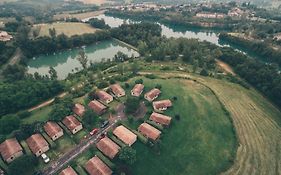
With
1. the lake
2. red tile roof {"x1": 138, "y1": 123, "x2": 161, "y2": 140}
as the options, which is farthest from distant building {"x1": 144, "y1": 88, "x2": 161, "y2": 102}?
the lake

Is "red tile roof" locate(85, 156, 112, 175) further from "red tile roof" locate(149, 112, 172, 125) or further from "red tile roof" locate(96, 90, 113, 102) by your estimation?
"red tile roof" locate(96, 90, 113, 102)

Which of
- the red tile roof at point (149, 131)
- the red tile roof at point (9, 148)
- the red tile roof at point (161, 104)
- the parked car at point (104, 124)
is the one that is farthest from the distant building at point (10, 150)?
the red tile roof at point (161, 104)

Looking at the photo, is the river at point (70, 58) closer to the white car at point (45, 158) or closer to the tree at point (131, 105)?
the tree at point (131, 105)

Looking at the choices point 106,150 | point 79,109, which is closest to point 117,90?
point 79,109

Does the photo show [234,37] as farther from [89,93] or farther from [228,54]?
[89,93]

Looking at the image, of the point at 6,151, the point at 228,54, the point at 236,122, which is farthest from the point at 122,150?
the point at 228,54

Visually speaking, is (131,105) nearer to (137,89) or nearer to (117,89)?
(137,89)
